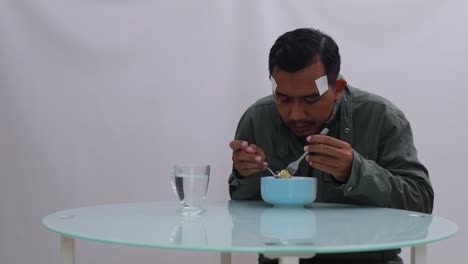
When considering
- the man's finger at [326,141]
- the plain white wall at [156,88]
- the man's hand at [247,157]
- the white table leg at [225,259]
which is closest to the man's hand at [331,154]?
the man's finger at [326,141]

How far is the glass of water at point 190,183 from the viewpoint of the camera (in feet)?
4.26

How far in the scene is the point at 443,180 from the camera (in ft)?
8.20

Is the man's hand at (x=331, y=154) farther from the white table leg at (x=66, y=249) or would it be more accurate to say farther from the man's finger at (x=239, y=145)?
the white table leg at (x=66, y=249)

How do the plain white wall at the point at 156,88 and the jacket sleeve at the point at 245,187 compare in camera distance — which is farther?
the plain white wall at the point at 156,88

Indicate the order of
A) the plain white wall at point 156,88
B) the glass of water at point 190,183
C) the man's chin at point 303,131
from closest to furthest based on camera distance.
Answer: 1. the glass of water at point 190,183
2. the man's chin at point 303,131
3. the plain white wall at point 156,88

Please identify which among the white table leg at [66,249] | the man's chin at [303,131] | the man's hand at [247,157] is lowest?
the white table leg at [66,249]

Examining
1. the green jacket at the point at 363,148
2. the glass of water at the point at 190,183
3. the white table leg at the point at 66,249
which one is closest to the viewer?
the white table leg at the point at 66,249

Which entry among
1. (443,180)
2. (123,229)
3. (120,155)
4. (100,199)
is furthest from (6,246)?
(443,180)

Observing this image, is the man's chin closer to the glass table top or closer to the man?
the man

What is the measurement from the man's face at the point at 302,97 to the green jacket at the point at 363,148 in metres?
0.10

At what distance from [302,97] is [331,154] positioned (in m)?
0.27

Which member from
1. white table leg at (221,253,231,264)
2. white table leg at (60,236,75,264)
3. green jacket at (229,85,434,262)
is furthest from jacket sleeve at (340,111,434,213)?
white table leg at (60,236,75,264)

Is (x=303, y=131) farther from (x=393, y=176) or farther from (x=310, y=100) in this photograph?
(x=393, y=176)

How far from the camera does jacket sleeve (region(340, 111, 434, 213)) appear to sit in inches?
54.1
